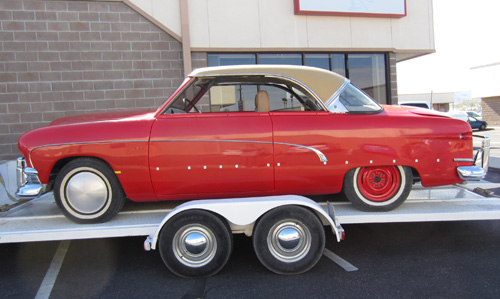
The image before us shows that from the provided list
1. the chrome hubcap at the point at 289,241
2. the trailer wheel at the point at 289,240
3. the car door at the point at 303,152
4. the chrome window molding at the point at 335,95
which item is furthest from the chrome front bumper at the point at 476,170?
the chrome hubcap at the point at 289,241

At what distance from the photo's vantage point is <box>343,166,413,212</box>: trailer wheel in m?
3.63

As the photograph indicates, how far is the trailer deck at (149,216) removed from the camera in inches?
128

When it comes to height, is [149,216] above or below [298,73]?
below

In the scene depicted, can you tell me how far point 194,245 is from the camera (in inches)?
127

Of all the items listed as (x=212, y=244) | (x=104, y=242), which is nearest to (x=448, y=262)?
(x=212, y=244)

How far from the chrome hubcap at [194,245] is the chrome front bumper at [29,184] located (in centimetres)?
151

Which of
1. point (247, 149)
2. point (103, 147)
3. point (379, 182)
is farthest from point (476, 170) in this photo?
point (103, 147)

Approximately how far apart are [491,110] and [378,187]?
33.1m

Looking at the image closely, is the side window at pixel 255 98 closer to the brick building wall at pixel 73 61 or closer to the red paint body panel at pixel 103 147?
the red paint body panel at pixel 103 147

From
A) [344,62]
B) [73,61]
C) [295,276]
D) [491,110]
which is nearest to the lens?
[295,276]

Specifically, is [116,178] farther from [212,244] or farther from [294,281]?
[294,281]

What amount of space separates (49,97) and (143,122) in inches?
216

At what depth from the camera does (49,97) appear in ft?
25.3

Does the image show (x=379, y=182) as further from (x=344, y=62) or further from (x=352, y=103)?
(x=344, y=62)
